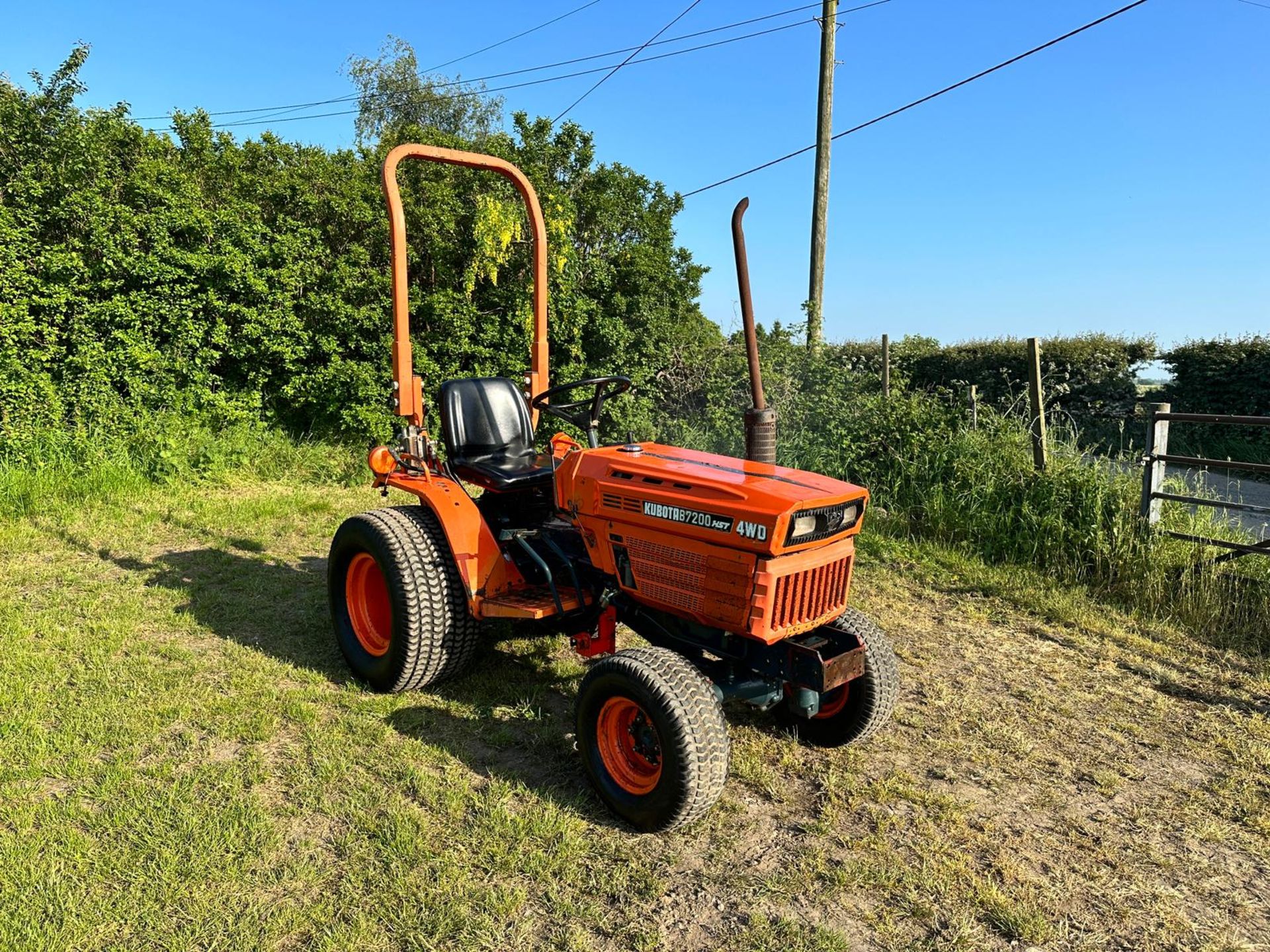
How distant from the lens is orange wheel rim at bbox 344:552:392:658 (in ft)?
12.5

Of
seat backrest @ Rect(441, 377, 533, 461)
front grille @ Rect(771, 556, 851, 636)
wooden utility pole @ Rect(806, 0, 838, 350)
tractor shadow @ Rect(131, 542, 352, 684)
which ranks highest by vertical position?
wooden utility pole @ Rect(806, 0, 838, 350)

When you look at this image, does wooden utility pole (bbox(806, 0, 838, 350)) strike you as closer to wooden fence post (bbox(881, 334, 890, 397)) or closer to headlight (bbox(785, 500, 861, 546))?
wooden fence post (bbox(881, 334, 890, 397))

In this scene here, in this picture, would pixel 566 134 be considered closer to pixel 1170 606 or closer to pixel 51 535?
pixel 51 535

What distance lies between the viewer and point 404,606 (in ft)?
11.0

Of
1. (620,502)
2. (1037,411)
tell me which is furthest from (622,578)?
(1037,411)

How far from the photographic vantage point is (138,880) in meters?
2.31

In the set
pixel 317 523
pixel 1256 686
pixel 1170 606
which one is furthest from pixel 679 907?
pixel 317 523

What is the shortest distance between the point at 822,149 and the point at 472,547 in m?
8.41

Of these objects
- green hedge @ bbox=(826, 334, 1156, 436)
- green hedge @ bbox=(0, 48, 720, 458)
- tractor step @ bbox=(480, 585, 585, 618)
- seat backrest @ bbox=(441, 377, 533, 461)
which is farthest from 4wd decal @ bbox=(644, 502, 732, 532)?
green hedge @ bbox=(826, 334, 1156, 436)

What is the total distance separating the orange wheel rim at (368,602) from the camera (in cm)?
382

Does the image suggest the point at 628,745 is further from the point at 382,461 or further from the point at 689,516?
the point at 382,461

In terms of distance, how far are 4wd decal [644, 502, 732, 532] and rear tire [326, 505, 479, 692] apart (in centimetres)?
104

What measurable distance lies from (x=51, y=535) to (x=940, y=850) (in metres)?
6.09

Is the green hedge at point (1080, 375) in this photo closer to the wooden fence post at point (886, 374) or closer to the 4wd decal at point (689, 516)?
the wooden fence post at point (886, 374)
